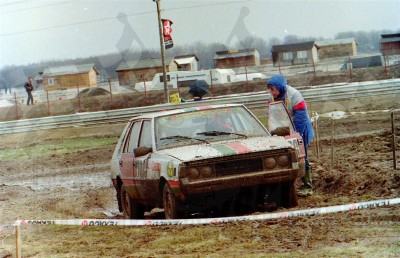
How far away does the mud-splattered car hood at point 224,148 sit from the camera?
9.64 m

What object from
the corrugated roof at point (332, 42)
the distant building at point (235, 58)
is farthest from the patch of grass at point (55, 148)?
the corrugated roof at point (332, 42)

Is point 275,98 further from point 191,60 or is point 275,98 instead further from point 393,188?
point 191,60

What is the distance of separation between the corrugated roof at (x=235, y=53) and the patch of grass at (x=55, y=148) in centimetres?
7394

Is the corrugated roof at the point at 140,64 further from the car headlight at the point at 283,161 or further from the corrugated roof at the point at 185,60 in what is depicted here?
the car headlight at the point at 283,161

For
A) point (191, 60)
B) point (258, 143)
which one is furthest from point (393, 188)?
point (191, 60)

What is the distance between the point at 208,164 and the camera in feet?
31.4

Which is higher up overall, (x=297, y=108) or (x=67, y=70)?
(x=297, y=108)

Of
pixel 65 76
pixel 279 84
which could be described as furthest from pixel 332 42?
pixel 279 84

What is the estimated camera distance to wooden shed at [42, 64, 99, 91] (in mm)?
99125

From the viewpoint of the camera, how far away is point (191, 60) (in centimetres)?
10706

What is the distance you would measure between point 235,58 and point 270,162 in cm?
9999

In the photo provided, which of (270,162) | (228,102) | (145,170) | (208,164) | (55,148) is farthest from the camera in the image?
(228,102)

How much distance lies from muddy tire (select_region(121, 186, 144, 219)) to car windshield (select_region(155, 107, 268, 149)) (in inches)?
51.9

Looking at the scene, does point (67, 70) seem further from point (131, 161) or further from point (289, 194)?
point (289, 194)
